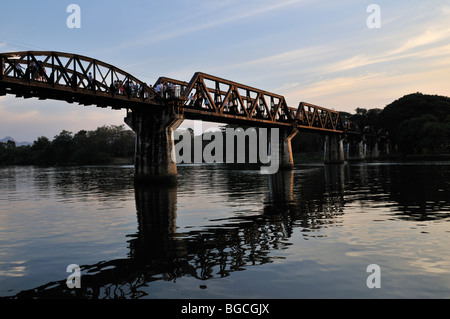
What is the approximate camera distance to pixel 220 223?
19328mm

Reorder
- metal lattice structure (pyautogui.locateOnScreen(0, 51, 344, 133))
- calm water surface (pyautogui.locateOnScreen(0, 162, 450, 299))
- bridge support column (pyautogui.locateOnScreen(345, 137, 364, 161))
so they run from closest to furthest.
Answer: calm water surface (pyautogui.locateOnScreen(0, 162, 450, 299))
metal lattice structure (pyautogui.locateOnScreen(0, 51, 344, 133))
bridge support column (pyautogui.locateOnScreen(345, 137, 364, 161))

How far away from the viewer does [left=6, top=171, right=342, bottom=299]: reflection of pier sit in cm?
994

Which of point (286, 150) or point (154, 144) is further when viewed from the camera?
point (286, 150)

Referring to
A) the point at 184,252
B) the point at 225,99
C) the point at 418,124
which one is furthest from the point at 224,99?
the point at 418,124

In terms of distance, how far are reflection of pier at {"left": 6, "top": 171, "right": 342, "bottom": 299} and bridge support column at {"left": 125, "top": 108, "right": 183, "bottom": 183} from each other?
25124 millimetres

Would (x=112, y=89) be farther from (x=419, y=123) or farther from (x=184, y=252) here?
(x=419, y=123)

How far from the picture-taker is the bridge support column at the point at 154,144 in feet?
157

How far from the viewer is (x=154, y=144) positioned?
48125 millimetres

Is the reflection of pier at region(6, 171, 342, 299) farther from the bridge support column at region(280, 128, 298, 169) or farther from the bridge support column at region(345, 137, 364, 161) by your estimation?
the bridge support column at region(345, 137, 364, 161)

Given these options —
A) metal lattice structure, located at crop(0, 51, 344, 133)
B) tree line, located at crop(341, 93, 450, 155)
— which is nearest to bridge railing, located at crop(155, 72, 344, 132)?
metal lattice structure, located at crop(0, 51, 344, 133)

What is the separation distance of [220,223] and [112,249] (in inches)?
257

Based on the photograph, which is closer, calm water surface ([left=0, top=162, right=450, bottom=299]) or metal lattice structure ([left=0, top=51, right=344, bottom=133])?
calm water surface ([left=0, top=162, right=450, bottom=299])

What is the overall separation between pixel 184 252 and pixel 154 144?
118 feet

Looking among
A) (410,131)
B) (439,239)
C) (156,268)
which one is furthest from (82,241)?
(410,131)
